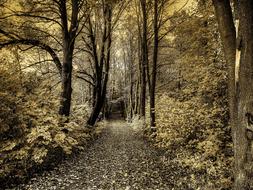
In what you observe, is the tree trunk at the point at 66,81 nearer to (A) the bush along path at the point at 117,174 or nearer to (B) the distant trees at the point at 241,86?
(A) the bush along path at the point at 117,174

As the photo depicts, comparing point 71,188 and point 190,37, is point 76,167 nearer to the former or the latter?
point 71,188

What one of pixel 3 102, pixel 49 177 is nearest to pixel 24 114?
pixel 3 102

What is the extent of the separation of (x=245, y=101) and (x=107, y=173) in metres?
5.12

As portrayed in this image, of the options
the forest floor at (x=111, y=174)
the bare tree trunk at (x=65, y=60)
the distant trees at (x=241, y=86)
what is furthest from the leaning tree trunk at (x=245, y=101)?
the bare tree trunk at (x=65, y=60)

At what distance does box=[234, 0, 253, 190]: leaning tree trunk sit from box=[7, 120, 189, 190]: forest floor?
255 cm

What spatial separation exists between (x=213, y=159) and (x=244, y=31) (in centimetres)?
461

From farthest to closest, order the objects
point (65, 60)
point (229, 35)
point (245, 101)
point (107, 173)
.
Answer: point (65, 60) < point (107, 173) < point (229, 35) < point (245, 101)

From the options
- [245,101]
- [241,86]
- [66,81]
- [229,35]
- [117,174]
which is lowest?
[117,174]

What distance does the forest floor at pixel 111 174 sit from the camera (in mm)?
6398

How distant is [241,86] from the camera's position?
4129 millimetres

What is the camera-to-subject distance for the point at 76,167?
817 cm

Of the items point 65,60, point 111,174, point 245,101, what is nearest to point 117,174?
point 111,174

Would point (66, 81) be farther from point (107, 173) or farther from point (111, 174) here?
point (111, 174)

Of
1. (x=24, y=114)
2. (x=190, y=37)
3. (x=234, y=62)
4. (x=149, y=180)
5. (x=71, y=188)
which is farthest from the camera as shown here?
(x=190, y=37)
